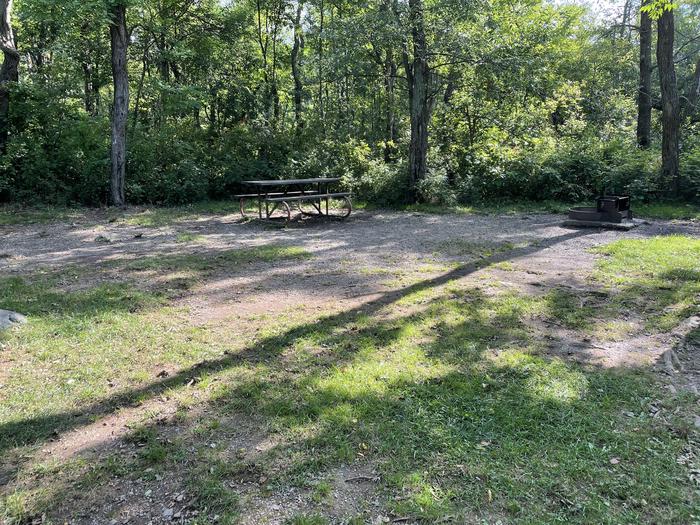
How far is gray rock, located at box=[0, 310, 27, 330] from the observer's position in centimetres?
402

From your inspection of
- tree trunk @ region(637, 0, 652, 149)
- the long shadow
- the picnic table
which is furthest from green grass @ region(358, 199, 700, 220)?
the long shadow

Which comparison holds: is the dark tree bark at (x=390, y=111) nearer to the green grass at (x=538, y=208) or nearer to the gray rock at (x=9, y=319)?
the green grass at (x=538, y=208)

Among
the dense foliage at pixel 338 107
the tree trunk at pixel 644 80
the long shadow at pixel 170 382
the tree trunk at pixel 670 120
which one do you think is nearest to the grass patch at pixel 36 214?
the dense foliage at pixel 338 107

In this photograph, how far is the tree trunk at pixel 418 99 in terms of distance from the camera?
1079cm

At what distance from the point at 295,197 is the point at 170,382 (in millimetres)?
6763

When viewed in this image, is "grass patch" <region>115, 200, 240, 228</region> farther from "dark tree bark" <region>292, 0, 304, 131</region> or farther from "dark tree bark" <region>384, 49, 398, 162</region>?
"dark tree bark" <region>292, 0, 304, 131</region>

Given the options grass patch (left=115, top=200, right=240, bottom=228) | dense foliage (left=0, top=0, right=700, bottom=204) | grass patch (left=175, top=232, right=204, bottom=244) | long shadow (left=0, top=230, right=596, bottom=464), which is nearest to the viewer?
long shadow (left=0, top=230, right=596, bottom=464)

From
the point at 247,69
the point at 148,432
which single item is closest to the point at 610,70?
the point at 247,69

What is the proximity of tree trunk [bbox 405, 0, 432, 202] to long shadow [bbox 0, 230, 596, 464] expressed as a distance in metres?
6.86

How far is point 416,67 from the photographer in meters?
11.3

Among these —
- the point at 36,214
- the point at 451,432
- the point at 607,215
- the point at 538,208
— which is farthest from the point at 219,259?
the point at 538,208

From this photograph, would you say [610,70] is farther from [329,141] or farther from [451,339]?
[451,339]

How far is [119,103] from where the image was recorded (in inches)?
469

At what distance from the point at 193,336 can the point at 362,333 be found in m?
1.33
